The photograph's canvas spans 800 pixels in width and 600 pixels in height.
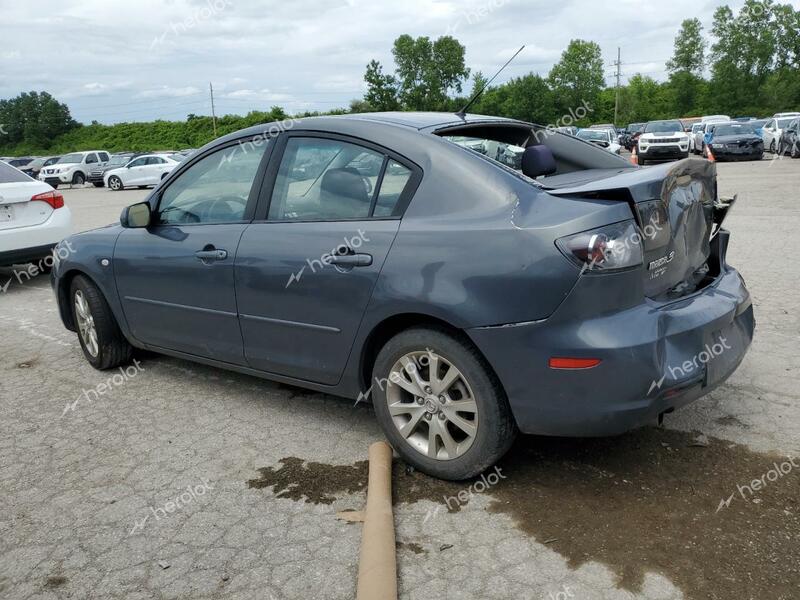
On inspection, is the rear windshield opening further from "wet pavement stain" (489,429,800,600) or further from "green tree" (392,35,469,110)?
"green tree" (392,35,469,110)

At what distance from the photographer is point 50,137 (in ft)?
257

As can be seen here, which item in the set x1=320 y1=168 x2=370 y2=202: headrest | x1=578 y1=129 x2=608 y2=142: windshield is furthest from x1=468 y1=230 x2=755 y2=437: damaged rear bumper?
x1=578 y1=129 x2=608 y2=142: windshield

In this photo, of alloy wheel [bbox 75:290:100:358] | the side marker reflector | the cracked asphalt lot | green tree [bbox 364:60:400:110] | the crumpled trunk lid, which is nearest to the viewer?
the cracked asphalt lot

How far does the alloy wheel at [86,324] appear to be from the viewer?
5.21 metres

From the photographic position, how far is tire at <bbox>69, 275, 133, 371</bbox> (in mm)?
5090

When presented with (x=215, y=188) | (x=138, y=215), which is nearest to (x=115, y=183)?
(x=138, y=215)

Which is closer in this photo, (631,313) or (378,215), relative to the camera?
(631,313)

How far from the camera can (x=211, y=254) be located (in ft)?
13.4

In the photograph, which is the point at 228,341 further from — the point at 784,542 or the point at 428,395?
the point at 784,542

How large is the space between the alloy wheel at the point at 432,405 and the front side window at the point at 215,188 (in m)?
1.40

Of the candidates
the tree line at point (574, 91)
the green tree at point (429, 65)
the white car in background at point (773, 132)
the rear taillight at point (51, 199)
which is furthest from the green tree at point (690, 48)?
the rear taillight at point (51, 199)

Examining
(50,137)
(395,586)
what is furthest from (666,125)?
(50,137)

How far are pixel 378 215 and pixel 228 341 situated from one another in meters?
1.28

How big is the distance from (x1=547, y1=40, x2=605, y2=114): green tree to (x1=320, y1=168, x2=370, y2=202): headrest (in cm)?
5953
